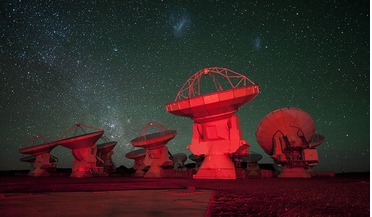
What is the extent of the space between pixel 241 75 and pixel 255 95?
2141 mm

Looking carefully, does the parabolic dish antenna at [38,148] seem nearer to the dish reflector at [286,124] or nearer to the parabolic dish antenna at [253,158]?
the parabolic dish antenna at [253,158]

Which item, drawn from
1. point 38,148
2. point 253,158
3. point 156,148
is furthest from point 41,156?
point 253,158

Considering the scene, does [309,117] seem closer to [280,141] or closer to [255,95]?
[280,141]

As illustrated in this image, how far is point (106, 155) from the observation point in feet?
175

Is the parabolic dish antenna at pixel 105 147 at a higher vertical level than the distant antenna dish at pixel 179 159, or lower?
higher

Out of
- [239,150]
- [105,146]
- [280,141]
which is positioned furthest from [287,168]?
[105,146]

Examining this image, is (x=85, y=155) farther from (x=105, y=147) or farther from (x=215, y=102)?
(x=215, y=102)

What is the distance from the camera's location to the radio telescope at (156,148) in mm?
35750

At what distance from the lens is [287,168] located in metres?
30.2

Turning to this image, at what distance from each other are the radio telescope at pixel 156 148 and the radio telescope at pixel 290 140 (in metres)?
11.3

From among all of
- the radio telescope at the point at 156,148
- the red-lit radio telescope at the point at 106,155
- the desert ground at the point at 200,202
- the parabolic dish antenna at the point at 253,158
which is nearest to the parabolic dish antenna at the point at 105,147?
the red-lit radio telescope at the point at 106,155

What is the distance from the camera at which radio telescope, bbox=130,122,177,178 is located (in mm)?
35750

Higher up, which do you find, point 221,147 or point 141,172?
point 221,147

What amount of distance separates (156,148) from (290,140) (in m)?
16.2
